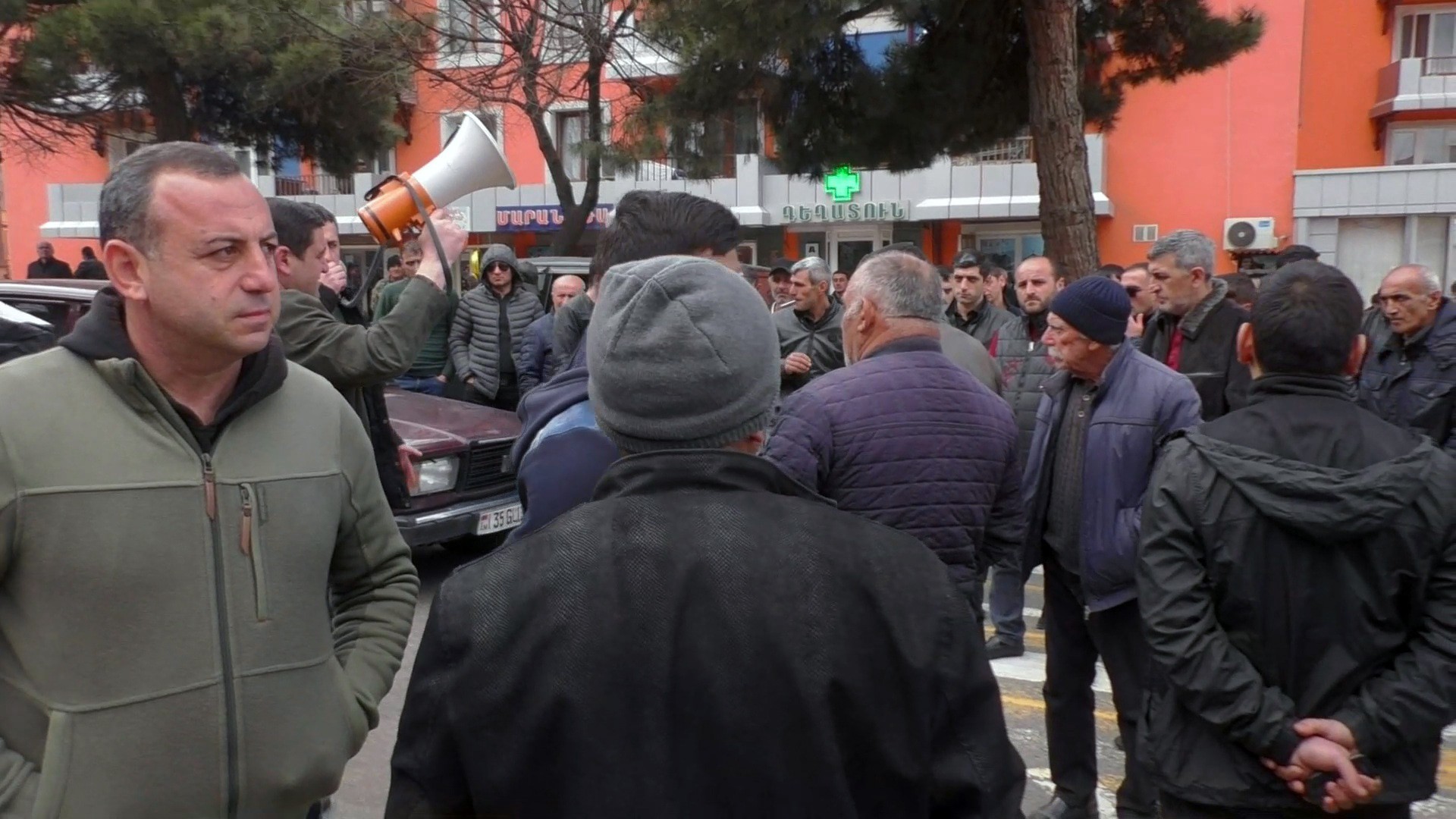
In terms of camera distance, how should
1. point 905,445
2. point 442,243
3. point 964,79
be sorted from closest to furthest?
point 905,445 < point 442,243 < point 964,79

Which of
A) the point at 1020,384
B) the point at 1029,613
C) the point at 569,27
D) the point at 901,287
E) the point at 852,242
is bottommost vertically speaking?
the point at 1029,613

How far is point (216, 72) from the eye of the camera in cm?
1259

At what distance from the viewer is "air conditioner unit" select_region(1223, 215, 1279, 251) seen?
2188cm

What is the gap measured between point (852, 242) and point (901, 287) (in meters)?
22.2

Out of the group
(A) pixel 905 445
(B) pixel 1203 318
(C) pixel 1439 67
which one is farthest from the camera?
(C) pixel 1439 67

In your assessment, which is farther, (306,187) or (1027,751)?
(306,187)

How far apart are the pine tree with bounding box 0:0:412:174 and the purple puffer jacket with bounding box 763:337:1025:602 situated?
10160 mm

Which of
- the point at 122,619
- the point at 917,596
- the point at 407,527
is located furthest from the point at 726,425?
the point at 407,527

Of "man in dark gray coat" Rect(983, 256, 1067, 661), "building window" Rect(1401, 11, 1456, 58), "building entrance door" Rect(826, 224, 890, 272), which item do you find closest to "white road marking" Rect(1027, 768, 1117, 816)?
"man in dark gray coat" Rect(983, 256, 1067, 661)

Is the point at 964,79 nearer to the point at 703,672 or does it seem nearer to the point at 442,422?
the point at 442,422

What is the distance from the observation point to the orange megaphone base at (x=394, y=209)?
3.49 meters

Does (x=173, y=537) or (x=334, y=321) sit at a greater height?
(x=334, y=321)

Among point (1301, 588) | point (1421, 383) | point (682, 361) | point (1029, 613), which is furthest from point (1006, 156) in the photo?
point (682, 361)

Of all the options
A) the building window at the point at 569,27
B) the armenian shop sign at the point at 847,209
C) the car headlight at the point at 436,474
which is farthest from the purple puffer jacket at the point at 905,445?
the armenian shop sign at the point at 847,209
